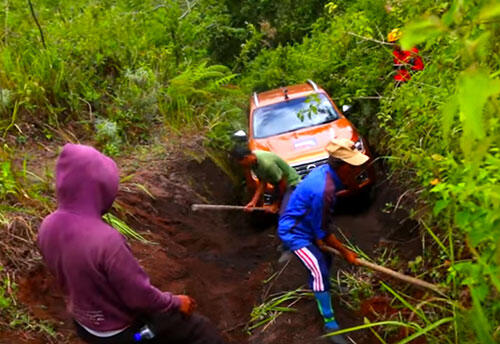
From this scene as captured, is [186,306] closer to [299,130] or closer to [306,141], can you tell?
[306,141]

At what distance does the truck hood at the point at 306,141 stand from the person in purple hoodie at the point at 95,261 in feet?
16.5

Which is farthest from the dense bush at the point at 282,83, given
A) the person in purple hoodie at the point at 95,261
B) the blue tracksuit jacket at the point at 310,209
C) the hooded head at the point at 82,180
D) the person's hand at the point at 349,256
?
the hooded head at the point at 82,180

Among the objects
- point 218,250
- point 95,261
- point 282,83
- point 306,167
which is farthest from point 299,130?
point 95,261

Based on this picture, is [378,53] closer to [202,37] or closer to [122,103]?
[122,103]

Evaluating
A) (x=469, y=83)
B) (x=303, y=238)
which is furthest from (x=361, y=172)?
(x=469, y=83)

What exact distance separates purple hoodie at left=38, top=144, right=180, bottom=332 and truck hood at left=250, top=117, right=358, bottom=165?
511 centimetres

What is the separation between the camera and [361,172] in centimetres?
782

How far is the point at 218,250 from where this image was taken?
7676mm

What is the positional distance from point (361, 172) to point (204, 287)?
8.96 feet

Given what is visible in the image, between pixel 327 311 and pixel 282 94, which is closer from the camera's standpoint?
pixel 327 311

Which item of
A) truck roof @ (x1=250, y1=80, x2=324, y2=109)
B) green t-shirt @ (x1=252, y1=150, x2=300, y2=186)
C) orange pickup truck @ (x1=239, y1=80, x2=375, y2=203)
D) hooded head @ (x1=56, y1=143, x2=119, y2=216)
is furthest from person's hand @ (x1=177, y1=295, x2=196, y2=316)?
truck roof @ (x1=250, y1=80, x2=324, y2=109)

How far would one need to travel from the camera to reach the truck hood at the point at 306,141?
8125 millimetres

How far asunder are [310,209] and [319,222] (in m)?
0.13

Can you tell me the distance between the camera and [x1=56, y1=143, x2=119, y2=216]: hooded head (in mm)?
3041
